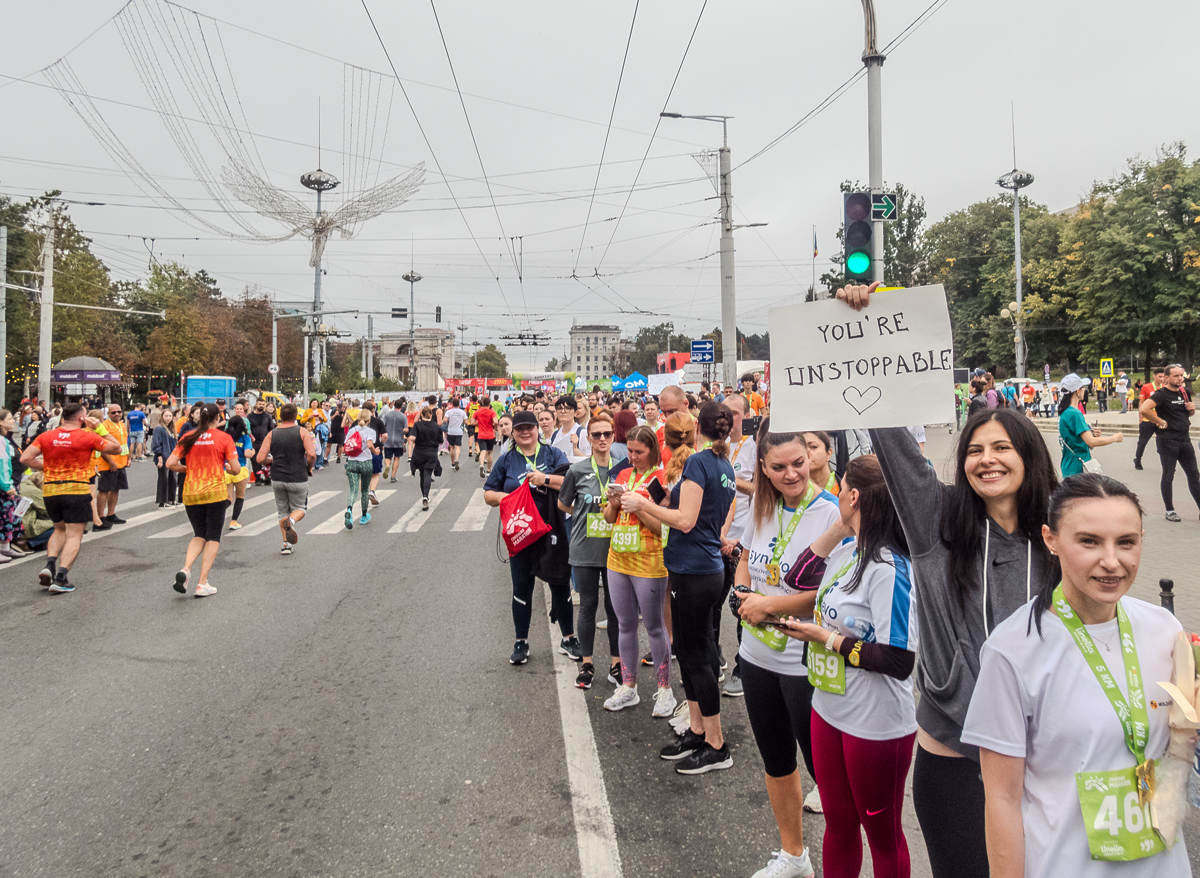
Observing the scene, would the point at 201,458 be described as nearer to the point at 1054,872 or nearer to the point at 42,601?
the point at 42,601

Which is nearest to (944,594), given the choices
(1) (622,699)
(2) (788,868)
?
(2) (788,868)

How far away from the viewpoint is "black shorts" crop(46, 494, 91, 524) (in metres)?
7.89

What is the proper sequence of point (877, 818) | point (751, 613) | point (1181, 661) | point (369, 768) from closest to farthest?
point (1181, 661) → point (877, 818) → point (751, 613) → point (369, 768)

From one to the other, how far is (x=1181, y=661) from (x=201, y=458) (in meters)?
8.08

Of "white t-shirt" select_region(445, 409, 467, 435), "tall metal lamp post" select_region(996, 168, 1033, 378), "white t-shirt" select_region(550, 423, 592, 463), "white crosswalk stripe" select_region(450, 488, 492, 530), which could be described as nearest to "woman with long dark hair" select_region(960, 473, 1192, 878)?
"white t-shirt" select_region(550, 423, 592, 463)

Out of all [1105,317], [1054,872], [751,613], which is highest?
[1105,317]

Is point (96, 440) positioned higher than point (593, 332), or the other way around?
point (593, 332)

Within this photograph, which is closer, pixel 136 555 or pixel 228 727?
pixel 228 727

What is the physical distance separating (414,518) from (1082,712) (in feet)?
39.5

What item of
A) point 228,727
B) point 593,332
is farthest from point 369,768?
point 593,332

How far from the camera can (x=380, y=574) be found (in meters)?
8.73

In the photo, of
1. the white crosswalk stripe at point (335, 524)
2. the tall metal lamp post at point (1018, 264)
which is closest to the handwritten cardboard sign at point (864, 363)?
the white crosswalk stripe at point (335, 524)

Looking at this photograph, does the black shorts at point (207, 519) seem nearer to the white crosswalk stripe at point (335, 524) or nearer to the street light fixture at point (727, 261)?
the white crosswalk stripe at point (335, 524)

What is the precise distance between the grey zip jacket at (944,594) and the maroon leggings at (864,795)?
0.33 meters
